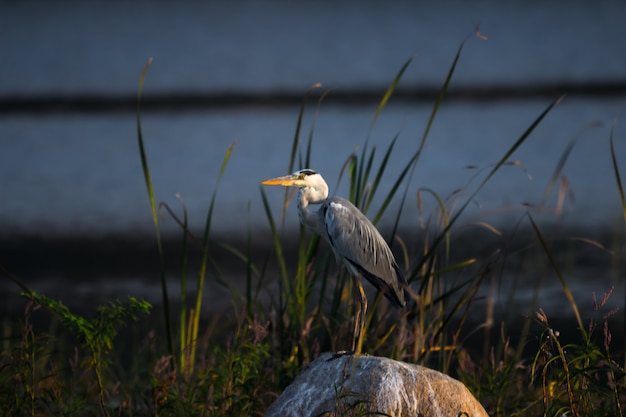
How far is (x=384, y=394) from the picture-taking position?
275 centimetres

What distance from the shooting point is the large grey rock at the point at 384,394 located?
2.75 metres

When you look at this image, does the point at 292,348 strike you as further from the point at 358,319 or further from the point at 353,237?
the point at 353,237

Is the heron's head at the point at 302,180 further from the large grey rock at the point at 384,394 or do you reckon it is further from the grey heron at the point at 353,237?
the large grey rock at the point at 384,394

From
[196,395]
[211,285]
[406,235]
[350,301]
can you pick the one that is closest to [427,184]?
[406,235]

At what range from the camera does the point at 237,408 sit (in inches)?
126

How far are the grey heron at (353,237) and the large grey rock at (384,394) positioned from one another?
0.25m

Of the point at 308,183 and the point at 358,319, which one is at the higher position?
the point at 308,183

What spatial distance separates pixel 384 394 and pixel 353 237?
568 millimetres

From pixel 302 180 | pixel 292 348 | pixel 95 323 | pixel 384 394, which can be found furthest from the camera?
pixel 292 348

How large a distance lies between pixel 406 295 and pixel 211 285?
8.47 feet

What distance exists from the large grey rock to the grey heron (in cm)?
25

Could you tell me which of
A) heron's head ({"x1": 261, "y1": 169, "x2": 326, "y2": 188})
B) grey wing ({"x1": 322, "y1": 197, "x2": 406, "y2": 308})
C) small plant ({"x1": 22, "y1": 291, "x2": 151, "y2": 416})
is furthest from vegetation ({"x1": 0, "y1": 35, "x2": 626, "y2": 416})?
heron's head ({"x1": 261, "y1": 169, "x2": 326, "y2": 188})

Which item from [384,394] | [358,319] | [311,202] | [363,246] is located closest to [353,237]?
[363,246]

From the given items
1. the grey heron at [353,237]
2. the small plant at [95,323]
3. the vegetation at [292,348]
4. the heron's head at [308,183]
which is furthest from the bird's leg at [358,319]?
the small plant at [95,323]
